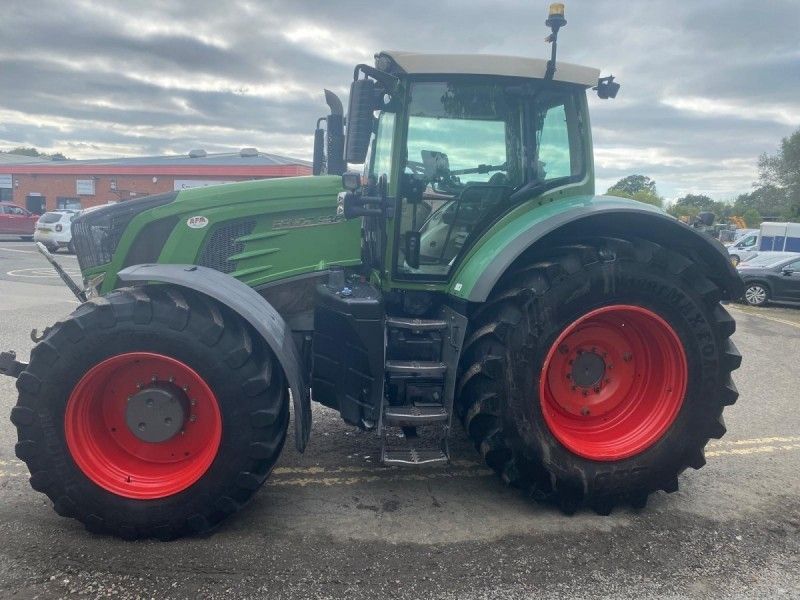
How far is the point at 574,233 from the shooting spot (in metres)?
3.66

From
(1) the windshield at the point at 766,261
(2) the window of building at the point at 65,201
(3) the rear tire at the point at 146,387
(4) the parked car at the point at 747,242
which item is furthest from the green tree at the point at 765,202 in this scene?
(3) the rear tire at the point at 146,387

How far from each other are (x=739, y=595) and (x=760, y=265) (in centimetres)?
1387

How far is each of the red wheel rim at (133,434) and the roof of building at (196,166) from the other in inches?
846

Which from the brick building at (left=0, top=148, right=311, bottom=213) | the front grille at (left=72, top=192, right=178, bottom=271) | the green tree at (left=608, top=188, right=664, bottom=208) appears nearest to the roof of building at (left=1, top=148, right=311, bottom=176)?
the brick building at (left=0, top=148, right=311, bottom=213)

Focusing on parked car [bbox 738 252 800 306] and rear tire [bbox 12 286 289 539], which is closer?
rear tire [bbox 12 286 289 539]

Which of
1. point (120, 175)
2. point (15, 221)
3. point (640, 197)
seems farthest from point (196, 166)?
point (640, 197)

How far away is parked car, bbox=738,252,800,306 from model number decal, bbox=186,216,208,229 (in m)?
13.8

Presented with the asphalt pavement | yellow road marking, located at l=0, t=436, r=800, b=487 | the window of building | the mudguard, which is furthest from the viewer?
the window of building

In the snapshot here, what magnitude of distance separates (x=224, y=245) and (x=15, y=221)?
2483cm

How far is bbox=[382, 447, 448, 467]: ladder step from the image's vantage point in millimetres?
3406

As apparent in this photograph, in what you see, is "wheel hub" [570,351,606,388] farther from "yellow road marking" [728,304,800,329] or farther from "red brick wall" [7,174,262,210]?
"red brick wall" [7,174,262,210]

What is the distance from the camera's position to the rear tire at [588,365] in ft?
11.0

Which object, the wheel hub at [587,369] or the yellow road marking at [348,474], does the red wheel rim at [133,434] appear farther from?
the wheel hub at [587,369]

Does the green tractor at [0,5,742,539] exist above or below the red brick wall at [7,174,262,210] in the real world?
below
